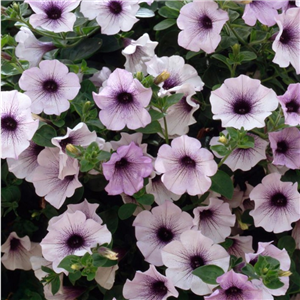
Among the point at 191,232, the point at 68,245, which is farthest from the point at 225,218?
the point at 68,245

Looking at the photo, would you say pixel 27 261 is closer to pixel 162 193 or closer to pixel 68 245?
pixel 68 245

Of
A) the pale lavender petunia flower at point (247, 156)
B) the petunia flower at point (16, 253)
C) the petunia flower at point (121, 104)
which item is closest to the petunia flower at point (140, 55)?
the petunia flower at point (121, 104)

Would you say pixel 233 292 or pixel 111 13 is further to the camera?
pixel 111 13

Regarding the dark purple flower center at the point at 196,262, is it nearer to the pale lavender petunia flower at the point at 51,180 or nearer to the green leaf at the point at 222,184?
the green leaf at the point at 222,184

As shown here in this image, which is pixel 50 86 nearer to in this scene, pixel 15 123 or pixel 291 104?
pixel 15 123

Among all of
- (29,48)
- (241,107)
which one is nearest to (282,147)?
(241,107)

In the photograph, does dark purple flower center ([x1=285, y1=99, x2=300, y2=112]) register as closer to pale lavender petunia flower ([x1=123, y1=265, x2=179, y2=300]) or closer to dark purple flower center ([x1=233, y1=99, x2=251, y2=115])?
dark purple flower center ([x1=233, y1=99, x2=251, y2=115])

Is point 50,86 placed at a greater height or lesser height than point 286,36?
lesser

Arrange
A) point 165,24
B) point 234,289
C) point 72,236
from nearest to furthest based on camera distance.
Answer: point 234,289 → point 72,236 → point 165,24
